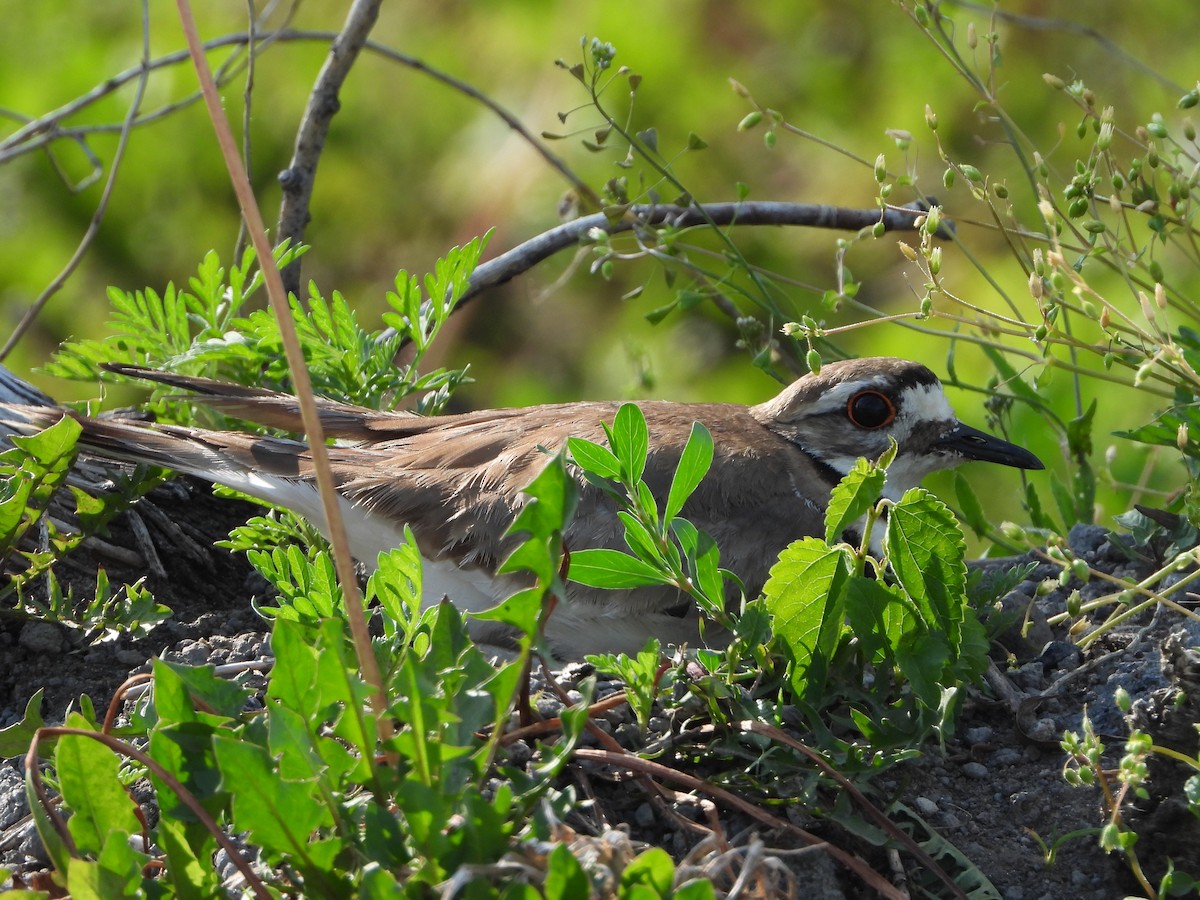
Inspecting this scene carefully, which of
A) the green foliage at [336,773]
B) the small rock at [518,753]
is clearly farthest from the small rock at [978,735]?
the green foliage at [336,773]

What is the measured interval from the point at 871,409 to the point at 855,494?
1.34m

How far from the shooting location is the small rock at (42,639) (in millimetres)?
2803

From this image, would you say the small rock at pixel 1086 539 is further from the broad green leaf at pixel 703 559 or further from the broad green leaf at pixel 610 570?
the broad green leaf at pixel 610 570

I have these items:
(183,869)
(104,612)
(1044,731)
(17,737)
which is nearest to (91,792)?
(183,869)

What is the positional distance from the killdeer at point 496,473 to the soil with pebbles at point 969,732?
Result: 1.07ft

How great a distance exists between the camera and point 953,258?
5.71 m

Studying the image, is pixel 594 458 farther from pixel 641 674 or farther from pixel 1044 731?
pixel 1044 731

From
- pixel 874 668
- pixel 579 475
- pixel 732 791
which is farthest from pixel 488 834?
pixel 579 475

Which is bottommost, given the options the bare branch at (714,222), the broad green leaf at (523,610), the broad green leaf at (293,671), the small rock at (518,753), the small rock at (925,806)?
the small rock at (925,806)

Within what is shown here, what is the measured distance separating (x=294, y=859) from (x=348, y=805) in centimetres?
12

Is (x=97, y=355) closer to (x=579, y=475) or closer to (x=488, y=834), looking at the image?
(x=579, y=475)

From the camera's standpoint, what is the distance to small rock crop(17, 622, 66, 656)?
110 inches

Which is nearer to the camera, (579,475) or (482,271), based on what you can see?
(579,475)

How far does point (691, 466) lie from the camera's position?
6.73ft
